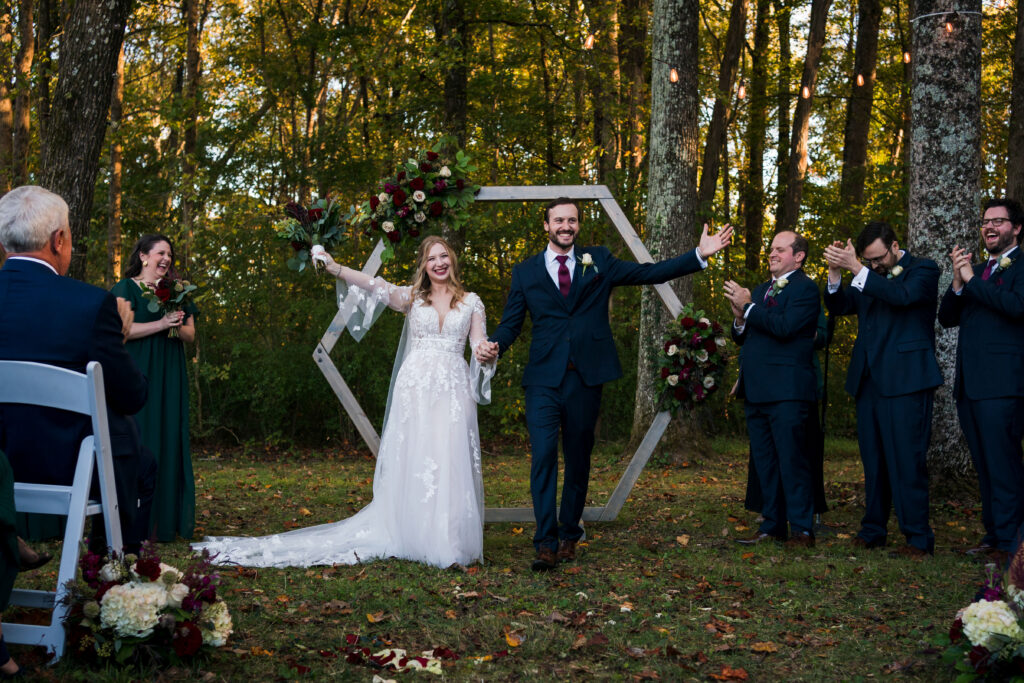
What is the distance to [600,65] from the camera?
16562mm

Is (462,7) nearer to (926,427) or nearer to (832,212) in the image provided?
(832,212)

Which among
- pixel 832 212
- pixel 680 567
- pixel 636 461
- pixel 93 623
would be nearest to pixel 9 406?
pixel 93 623

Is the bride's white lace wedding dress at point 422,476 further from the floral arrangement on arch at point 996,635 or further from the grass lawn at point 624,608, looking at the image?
the floral arrangement on arch at point 996,635

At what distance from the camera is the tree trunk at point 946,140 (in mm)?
7836

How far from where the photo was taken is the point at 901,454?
6.55 m

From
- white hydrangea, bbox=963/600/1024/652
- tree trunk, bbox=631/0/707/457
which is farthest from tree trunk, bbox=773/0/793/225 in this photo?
white hydrangea, bbox=963/600/1024/652

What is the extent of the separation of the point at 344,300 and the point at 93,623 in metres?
3.86

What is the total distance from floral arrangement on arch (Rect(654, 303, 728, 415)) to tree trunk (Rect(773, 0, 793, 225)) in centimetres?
1287

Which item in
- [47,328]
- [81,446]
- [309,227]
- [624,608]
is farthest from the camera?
[309,227]

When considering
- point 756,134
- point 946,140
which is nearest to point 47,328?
point 946,140

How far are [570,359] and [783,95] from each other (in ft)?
52.8

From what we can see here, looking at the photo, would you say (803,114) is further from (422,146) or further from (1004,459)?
(1004,459)

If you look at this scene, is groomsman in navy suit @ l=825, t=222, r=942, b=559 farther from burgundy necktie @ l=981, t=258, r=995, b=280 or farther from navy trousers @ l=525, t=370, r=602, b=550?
navy trousers @ l=525, t=370, r=602, b=550

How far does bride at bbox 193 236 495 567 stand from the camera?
6.28 meters
